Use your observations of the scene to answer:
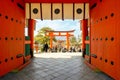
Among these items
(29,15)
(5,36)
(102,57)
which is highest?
(29,15)

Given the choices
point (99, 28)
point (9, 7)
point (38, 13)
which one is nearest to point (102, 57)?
point (99, 28)

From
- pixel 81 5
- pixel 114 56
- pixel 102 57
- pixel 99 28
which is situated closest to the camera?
pixel 114 56

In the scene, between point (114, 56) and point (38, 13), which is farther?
point (38, 13)

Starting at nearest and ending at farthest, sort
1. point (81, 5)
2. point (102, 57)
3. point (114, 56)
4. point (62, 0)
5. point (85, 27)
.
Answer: point (114, 56) → point (102, 57) → point (62, 0) → point (81, 5) → point (85, 27)

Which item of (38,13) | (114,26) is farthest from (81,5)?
(114,26)

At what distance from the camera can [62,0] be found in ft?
26.8

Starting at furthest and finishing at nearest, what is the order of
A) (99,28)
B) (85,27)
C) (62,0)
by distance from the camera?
(85,27) → (62,0) → (99,28)

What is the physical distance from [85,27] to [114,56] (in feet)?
20.9

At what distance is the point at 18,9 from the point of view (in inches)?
262

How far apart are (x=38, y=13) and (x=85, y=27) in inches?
125

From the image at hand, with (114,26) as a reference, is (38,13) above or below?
above

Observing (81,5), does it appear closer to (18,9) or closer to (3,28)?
(18,9)

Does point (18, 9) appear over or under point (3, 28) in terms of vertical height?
over

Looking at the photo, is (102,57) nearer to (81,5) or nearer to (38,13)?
(81,5)
